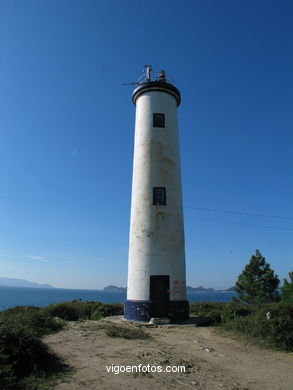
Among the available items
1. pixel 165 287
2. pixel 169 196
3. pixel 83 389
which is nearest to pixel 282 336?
pixel 165 287

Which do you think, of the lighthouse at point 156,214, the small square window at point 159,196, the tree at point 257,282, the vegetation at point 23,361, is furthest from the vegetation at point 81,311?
the tree at point 257,282

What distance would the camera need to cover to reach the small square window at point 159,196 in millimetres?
14574

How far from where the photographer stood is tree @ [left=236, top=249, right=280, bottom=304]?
27.4m

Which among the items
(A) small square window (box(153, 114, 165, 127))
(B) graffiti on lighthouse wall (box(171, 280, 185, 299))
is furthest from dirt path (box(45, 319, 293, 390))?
(A) small square window (box(153, 114, 165, 127))

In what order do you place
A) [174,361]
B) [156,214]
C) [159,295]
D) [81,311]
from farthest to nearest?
[81,311], [156,214], [159,295], [174,361]

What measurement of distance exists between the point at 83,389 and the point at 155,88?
46.9ft

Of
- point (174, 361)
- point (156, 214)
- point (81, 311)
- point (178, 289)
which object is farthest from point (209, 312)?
point (174, 361)

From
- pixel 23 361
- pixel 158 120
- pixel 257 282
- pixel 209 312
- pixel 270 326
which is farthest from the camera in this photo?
pixel 257 282

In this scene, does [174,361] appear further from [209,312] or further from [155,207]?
[209,312]

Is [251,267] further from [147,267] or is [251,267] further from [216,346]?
[216,346]

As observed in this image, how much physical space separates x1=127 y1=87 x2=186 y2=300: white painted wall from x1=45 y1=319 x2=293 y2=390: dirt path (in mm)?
3102

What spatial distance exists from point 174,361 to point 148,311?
6015 mm

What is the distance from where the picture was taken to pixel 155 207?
1447cm

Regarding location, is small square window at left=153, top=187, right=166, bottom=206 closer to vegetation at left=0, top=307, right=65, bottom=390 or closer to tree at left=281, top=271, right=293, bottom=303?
vegetation at left=0, top=307, right=65, bottom=390
